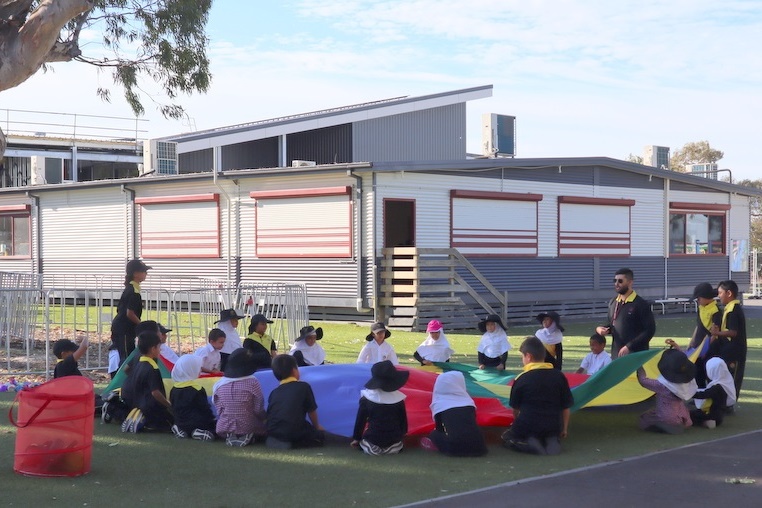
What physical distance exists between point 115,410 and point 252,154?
22.8 meters

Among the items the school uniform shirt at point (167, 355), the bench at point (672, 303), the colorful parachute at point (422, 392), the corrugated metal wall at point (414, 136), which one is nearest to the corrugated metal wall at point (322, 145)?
the corrugated metal wall at point (414, 136)

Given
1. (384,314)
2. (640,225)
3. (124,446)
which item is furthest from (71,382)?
(640,225)

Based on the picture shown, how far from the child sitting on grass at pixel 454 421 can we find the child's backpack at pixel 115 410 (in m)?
3.52

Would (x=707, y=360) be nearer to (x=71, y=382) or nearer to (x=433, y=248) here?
(x=71, y=382)

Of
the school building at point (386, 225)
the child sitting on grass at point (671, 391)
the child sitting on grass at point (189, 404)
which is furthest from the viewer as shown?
the school building at point (386, 225)

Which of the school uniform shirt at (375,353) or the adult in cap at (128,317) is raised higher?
the adult in cap at (128,317)

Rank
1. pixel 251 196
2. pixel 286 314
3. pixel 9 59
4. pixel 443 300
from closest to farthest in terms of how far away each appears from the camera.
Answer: pixel 9 59 < pixel 286 314 < pixel 443 300 < pixel 251 196

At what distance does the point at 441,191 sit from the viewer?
23406 millimetres

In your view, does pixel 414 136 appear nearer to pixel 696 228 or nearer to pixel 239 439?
pixel 696 228

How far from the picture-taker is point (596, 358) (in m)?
12.3

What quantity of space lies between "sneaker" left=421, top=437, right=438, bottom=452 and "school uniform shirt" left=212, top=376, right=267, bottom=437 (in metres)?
1.52

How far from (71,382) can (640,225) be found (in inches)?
887

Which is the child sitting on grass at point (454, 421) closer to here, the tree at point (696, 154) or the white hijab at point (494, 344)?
the white hijab at point (494, 344)

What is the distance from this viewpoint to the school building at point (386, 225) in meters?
22.8
